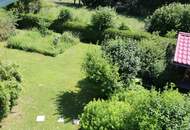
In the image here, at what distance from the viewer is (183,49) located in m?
21.9

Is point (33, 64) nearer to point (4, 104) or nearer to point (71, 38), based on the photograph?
point (71, 38)

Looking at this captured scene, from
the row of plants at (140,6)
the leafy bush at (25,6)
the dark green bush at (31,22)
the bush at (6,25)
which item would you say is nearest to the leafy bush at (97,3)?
the row of plants at (140,6)

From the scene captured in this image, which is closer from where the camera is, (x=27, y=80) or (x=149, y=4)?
(x=27, y=80)

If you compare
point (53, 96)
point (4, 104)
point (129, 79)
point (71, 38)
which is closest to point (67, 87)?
point (53, 96)

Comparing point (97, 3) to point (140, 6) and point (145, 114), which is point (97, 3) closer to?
point (140, 6)

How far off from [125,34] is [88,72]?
9.40 metres

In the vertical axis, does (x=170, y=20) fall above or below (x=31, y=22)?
above

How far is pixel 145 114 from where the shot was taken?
14.2 meters

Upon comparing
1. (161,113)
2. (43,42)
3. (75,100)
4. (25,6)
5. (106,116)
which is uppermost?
(161,113)

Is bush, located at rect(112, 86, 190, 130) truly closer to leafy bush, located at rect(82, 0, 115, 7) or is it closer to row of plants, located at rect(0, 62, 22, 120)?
row of plants, located at rect(0, 62, 22, 120)

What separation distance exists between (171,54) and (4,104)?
33.7 ft

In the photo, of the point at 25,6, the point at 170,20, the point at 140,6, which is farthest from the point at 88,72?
the point at 140,6

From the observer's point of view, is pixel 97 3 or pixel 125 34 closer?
pixel 125 34

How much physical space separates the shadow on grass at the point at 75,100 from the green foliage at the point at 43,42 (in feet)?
18.2
